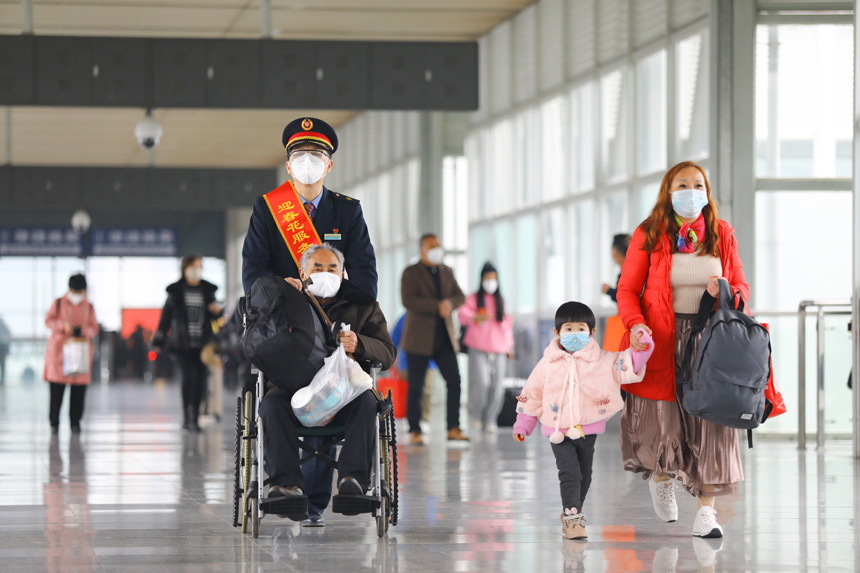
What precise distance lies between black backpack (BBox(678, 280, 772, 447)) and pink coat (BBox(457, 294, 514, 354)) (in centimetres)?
741

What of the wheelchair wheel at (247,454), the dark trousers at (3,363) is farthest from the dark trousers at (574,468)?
the dark trousers at (3,363)

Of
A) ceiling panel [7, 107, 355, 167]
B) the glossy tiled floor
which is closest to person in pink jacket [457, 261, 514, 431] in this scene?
the glossy tiled floor

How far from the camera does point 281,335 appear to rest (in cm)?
506

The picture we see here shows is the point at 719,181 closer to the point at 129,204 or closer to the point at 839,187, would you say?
the point at 839,187

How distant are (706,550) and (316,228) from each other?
6.82 ft

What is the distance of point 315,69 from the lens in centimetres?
1246

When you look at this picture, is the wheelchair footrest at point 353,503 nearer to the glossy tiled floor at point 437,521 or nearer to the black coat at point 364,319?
the glossy tiled floor at point 437,521

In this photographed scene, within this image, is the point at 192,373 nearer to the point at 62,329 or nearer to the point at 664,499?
the point at 62,329

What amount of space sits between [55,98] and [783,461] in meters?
7.17

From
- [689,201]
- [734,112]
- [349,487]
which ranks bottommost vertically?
[349,487]

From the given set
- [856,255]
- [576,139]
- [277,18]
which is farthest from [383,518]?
[277,18]

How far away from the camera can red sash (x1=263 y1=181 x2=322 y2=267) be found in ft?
18.4

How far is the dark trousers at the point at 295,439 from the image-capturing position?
511 cm

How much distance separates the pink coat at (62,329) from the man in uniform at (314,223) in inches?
318
